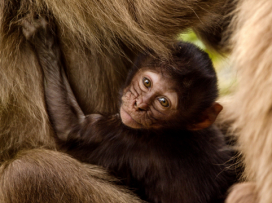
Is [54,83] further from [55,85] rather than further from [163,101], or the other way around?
[163,101]

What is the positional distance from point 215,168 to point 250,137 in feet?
2.41

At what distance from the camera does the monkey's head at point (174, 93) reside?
2291mm

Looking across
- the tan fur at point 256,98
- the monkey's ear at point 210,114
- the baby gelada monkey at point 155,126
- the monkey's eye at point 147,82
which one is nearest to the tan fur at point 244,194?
the tan fur at point 256,98

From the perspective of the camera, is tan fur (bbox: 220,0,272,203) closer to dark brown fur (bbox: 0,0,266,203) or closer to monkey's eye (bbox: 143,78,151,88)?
dark brown fur (bbox: 0,0,266,203)

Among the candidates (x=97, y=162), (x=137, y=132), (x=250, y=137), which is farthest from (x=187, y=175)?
(x=250, y=137)

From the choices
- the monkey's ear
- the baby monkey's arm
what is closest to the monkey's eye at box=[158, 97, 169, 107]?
the monkey's ear

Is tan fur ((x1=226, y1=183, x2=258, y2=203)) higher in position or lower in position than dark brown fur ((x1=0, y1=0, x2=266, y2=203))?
lower

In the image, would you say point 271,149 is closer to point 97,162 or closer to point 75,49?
point 97,162

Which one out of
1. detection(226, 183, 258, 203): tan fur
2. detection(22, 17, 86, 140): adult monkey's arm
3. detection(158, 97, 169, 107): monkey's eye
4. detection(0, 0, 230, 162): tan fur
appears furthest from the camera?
detection(22, 17, 86, 140): adult monkey's arm

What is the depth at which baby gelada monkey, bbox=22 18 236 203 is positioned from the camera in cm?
230

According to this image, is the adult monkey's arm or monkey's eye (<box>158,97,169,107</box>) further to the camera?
the adult monkey's arm

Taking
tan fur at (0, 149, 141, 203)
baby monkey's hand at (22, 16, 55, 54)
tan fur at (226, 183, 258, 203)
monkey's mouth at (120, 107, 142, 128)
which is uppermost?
baby monkey's hand at (22, 16, 55, 54)

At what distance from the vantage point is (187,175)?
91.9 inches

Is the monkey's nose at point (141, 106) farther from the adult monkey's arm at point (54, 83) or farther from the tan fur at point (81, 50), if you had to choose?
the adult monkey's arm at point (54, 83)
